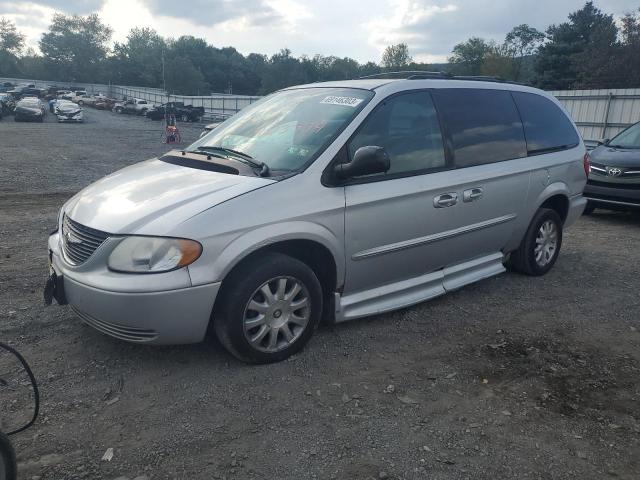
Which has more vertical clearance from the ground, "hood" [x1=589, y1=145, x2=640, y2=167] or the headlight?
"hood" [x1=589, y1=145, x2=640, y2=167]

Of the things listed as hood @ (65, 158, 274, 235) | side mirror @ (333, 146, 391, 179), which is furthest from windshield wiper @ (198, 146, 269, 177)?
side mirror @ (333, 146, 391, 179)

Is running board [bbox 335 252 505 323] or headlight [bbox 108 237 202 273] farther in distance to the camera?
running board [bbox 335 252 505 323]

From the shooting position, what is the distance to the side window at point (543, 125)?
16.8ft

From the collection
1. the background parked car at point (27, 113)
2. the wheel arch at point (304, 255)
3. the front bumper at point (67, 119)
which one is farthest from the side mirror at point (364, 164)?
the front bumper at point (67, 119)

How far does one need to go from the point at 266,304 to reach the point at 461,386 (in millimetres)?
1330

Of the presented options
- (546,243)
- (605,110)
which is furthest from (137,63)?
(546,243)

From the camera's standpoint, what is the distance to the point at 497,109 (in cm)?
484

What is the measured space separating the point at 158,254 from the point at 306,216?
37.5 inches

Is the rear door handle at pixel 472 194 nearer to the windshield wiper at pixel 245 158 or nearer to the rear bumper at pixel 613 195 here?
the windshield wiper at pixel 245 158

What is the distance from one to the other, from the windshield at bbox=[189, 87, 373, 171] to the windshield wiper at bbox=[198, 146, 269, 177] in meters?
0.03

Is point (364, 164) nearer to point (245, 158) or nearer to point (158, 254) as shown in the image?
point (245, 158)

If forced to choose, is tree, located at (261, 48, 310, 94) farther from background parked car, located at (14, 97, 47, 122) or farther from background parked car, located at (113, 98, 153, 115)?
background parked car, located at (14, 97, 47, 122)

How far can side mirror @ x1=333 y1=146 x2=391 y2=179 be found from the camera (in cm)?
345

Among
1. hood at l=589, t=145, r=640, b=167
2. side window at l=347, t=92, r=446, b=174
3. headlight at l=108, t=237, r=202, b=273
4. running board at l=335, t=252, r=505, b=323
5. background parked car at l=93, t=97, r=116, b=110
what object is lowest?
running board at l=335, t=252, r=505, b=323
